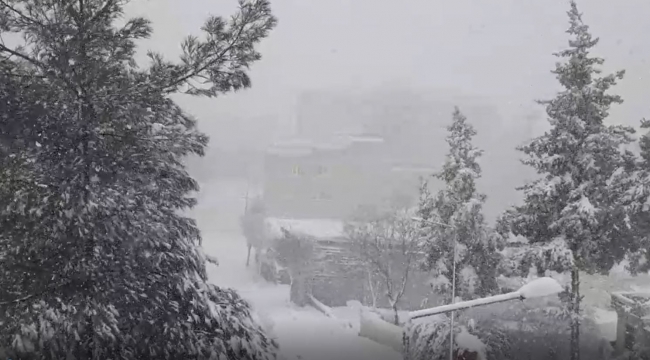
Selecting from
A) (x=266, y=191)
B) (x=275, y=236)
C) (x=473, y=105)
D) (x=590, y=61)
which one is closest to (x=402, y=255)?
(x=275, y=236)

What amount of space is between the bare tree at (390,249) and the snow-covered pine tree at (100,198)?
1002cm

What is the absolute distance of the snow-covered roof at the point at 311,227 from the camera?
51.3 feet

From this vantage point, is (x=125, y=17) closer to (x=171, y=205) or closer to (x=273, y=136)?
(x=171, y=205)

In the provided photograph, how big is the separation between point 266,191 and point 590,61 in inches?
468

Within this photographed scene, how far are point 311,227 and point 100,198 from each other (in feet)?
46.5

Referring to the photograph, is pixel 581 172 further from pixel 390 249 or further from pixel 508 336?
pixel 390 249

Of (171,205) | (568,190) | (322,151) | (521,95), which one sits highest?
(521,95)

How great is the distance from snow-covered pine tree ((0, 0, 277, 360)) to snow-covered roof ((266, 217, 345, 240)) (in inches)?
504

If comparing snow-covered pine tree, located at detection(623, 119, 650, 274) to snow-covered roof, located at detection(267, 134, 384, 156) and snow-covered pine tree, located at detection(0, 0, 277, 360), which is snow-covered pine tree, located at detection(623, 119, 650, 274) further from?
snow-covered roof, located at detection(267, 134, 384, 156)

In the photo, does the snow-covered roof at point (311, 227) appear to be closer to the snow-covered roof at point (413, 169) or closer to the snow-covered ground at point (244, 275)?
the snow-covered ground at point (244, 275)

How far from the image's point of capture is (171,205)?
9.05 feet

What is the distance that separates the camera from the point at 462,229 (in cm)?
831

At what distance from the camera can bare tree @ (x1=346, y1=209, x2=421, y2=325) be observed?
13.0 meters

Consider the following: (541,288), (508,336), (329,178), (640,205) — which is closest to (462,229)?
(508,336)
